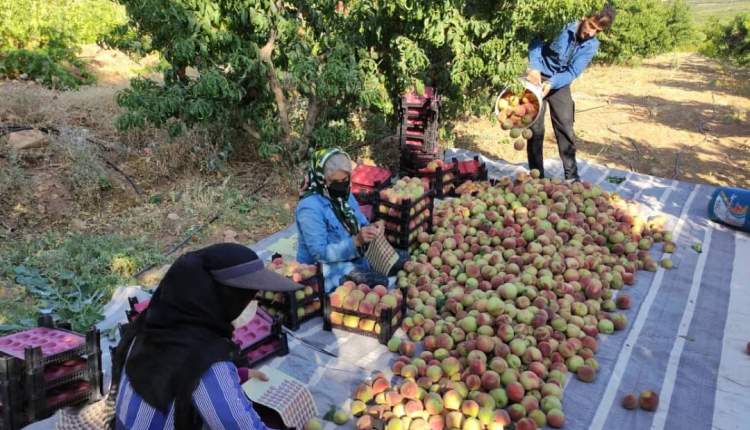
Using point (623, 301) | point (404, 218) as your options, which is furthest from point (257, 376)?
point (623, 301)

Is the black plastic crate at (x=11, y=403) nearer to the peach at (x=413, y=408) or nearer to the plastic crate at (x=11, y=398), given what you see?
the plastic crate at (x=11, y=398)

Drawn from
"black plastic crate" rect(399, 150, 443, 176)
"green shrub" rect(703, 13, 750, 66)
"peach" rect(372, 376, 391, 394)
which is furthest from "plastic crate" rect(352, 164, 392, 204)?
"green shrub" rect(703, 13, 750, 66)

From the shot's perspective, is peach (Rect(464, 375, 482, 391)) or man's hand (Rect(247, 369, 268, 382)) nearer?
man's hand (Rect(247, 369, 268, 382))

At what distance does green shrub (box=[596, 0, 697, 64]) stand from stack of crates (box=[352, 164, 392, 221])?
13.4 meters

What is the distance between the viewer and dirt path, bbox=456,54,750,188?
26.8 ft

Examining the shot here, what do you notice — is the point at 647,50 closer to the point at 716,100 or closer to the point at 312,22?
the point at 716,100

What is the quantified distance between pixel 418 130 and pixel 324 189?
117 inches

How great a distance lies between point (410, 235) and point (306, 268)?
1.23 m

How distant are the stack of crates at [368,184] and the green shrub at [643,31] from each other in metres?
13.4

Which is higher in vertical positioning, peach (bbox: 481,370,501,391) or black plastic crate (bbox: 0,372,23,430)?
black plastic crate (bbox: 0,372,23,430)

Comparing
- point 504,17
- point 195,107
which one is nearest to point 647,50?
point 504,17

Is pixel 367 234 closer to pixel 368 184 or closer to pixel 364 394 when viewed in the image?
pixel 364 394

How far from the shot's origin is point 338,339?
3445 millimetres

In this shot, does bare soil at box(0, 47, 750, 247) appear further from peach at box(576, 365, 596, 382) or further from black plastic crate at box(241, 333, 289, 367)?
peach at box(576, 365, 596, 382)
